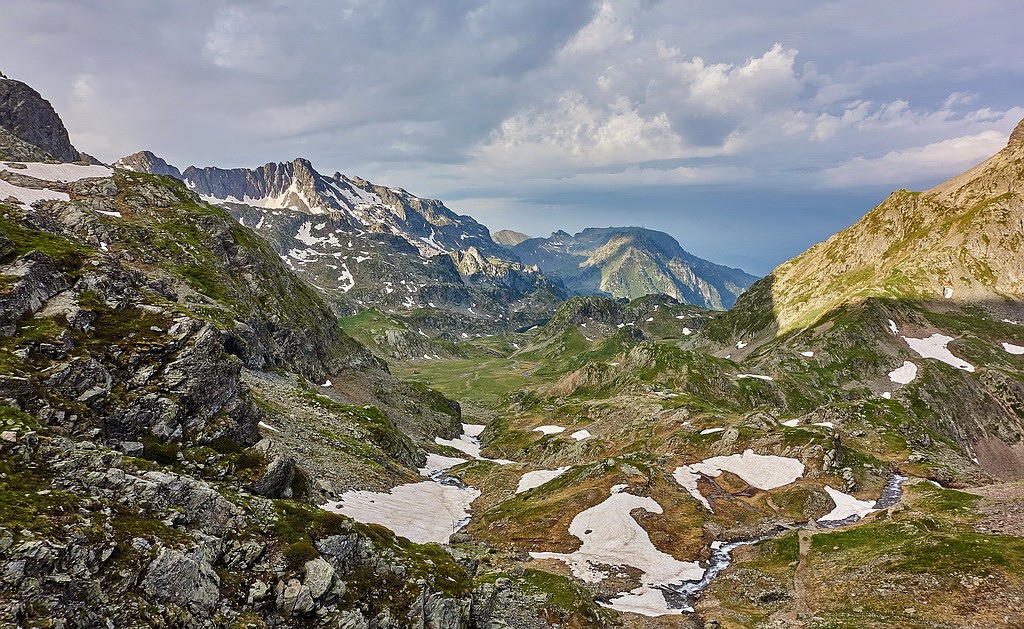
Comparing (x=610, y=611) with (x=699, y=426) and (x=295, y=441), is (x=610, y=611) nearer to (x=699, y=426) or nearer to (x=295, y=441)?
(x=295, y=441)

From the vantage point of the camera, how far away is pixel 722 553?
6228 cm

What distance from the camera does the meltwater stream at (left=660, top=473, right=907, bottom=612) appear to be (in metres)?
52.0

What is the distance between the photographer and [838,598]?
46.6 metres

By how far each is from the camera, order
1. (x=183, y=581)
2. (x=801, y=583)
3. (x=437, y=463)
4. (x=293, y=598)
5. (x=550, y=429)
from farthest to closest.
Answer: (x=550, y=429)
(x=437, y=463)
(x=801, y=583)
(x=293, y=598)
(x=183, y=581)

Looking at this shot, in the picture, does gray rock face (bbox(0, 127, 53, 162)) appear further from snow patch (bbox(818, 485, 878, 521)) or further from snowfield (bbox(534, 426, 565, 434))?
snow patch (bbox(818, 485, 878, 521))

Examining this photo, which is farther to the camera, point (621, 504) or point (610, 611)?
point (621, 504)

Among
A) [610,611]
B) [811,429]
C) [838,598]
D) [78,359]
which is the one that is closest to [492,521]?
[610,611]

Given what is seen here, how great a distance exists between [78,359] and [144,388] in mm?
6020

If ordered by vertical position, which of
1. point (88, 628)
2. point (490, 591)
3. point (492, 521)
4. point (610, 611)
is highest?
point (88, 628)

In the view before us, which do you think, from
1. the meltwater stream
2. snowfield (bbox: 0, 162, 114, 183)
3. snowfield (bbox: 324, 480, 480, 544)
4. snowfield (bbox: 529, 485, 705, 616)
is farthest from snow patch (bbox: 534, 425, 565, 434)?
snowfield (bbox: 0, 162, 114, 183)

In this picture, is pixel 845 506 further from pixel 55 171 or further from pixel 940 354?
pixel 55 171

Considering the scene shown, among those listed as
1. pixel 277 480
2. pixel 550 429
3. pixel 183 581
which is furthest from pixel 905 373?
pixel 183 581

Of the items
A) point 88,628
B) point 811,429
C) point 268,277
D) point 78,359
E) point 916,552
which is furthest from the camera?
point 268,277

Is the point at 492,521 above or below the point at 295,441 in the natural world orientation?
below
